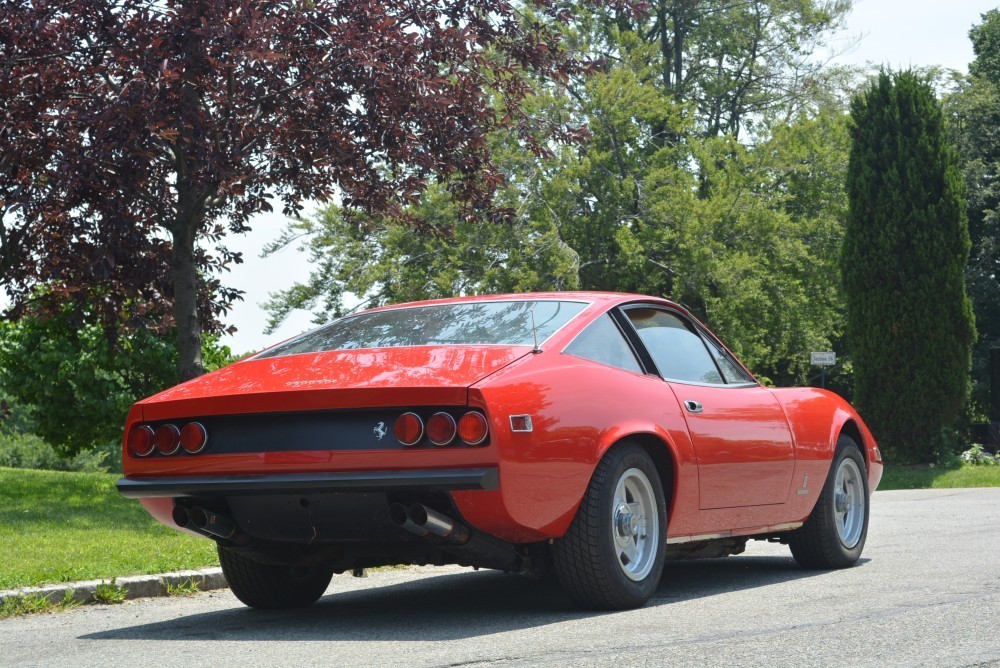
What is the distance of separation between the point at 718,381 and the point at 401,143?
23.1 ft

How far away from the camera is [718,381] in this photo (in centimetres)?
677

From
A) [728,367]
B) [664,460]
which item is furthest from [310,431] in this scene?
[728,367]

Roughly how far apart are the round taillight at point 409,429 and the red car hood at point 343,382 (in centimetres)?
5

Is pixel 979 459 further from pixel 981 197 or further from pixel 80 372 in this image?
pixel 80 372

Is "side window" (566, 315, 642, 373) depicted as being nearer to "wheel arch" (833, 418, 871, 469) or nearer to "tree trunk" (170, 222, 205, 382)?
"wheel arch" (833, 418, 871, 469)

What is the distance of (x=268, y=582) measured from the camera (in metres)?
6.05

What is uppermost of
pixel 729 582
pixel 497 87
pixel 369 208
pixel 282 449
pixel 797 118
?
pixel 797 118

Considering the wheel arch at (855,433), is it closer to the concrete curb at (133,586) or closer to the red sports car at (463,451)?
the red sports car at (463,451)

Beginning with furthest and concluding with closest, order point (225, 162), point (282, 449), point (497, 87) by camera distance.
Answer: point (497, 87) → point (225, 162) → point (282, 449)

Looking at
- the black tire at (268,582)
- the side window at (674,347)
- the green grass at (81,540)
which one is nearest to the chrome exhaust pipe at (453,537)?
the black tire at (268,582)

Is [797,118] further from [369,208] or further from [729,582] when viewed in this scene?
[729,582]

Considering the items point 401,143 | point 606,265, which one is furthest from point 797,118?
point 401,143

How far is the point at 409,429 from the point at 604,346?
1350 mm

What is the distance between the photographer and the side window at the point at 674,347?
6305 millimetres
